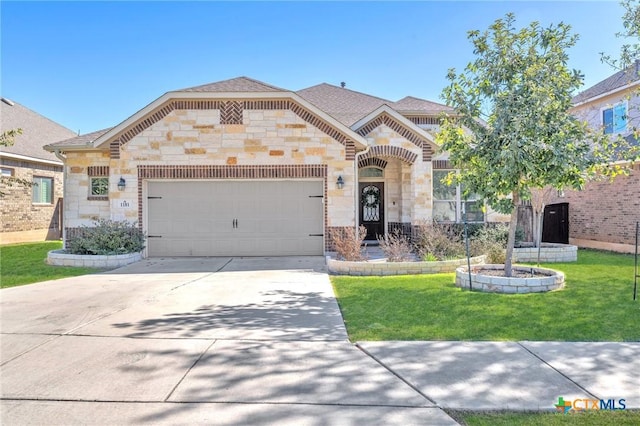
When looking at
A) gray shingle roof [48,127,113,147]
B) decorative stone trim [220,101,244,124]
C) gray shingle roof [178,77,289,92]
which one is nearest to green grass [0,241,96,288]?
gray shingle roof [48,127,113,147]

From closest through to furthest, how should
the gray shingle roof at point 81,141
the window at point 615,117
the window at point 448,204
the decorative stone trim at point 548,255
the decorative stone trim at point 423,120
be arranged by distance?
1. the decorative stone trim at point 548,255
2. the gray shingle roof at point 81,141
3. the window at point 448,204
4. the window at point 615,117
5. the decorative stone trim at point 423,120

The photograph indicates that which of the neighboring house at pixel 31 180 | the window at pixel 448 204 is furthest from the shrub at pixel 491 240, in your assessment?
the neighboring house at pixel 31 180

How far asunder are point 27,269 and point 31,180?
31.8 feet

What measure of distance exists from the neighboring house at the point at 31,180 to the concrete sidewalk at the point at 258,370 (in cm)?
1365

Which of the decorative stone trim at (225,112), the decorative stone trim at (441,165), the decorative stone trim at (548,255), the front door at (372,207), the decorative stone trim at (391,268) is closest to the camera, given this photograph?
the decorative stone trim at (391,268)

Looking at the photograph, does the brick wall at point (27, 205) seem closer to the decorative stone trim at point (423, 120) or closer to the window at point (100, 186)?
the window at point (100, 186)

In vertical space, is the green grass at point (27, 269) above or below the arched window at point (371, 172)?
below

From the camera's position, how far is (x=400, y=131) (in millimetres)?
14211

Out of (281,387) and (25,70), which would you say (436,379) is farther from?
(25,70)

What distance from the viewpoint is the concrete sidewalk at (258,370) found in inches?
130

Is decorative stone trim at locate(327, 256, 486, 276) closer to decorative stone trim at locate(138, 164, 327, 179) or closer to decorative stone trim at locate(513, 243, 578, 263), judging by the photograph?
decorative stone trim at locate(513, 243, 578, 263)

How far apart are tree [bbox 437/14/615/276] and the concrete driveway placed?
3.99 metres

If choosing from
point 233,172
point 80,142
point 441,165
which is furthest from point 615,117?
point 80,142

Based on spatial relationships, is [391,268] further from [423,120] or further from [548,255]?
[423,120]
